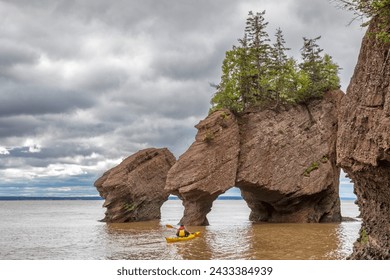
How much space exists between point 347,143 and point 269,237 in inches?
582

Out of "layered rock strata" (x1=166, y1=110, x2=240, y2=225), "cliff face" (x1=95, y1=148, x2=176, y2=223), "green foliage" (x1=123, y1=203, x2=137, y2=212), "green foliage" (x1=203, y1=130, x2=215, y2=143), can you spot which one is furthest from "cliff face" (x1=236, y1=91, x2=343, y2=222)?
"green foliage" (x1=123, y1=203, x2=137, y2=212)

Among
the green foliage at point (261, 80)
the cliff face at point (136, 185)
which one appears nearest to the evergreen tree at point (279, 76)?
the green foliage at point (261, 80)

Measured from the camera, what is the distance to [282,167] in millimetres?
43594

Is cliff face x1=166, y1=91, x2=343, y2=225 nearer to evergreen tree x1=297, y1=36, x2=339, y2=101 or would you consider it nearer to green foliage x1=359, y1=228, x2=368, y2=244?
evergreen tree x1=297, y1=36, x2=339, y2=101

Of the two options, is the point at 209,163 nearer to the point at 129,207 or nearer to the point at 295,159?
the point at 295,159

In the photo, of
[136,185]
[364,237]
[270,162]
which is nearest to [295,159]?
[270,162]

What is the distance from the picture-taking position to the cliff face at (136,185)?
53.1 meters

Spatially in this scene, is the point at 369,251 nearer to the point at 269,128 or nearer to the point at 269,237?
the point at 269,237

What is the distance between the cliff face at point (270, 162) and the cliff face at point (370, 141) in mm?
21674

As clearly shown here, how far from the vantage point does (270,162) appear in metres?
43.4

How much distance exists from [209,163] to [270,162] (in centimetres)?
715

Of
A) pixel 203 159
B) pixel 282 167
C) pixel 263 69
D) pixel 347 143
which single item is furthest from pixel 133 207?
pixel 347 143

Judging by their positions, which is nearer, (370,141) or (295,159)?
(370,141)

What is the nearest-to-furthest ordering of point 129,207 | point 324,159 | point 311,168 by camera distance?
point 311,168, point 324,159, point 129,207
